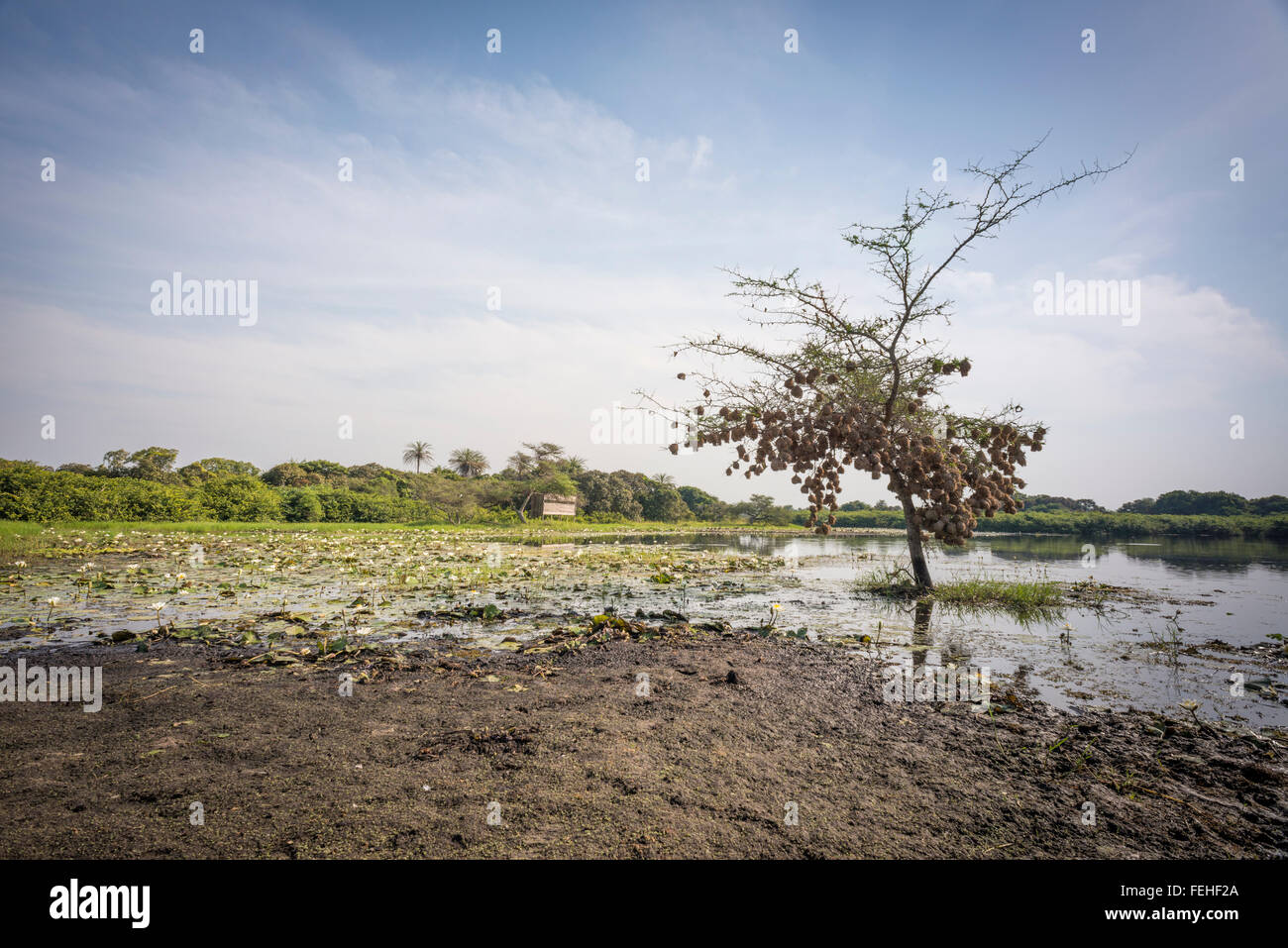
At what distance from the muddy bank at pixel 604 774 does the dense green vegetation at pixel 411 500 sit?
11.8m

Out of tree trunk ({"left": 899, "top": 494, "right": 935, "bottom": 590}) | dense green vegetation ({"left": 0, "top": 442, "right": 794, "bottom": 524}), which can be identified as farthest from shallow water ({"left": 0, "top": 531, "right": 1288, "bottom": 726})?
dense green vegetation ({"left": 0, "top": 442, "right": 794, "bottom": 524})

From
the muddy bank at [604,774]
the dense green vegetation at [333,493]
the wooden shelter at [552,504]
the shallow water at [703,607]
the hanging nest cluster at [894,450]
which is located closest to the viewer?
the muddy bank at [604,774]

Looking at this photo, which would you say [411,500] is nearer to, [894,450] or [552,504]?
[552,504]

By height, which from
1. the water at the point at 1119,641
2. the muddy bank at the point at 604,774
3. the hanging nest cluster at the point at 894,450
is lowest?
the water at the point at 1119,641

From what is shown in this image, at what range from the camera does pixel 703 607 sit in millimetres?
9414

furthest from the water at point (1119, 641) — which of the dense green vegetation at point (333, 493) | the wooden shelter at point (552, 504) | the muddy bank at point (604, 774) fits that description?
the wooden shelter at point (552, 504)

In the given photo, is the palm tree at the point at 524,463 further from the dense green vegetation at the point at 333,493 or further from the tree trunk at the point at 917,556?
the tree trunk at the point at 917,556

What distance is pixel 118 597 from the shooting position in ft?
28.8

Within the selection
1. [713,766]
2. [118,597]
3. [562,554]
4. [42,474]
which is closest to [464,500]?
[42,474]

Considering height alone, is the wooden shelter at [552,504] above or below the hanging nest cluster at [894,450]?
below

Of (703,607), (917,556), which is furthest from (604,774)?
(917,556)

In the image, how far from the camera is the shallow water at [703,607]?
18.7ft

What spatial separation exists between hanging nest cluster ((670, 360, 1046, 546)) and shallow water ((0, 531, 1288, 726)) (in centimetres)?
180

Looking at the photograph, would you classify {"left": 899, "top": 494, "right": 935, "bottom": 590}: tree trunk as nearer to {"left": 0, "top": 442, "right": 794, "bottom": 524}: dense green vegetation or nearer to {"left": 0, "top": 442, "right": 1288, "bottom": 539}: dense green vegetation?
{"left": 0, "top": 442, "right": 1288, "bottom": 539}: dense green vegetation
